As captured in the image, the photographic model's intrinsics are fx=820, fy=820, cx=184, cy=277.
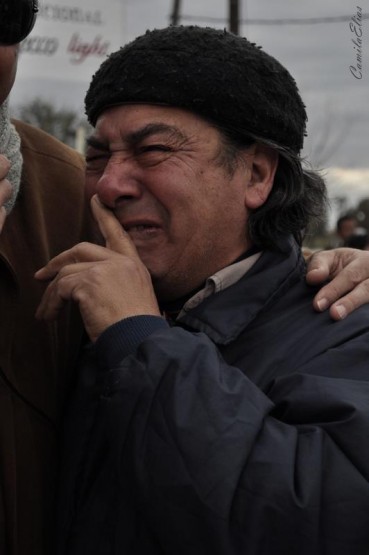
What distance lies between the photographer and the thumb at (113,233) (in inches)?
77.6

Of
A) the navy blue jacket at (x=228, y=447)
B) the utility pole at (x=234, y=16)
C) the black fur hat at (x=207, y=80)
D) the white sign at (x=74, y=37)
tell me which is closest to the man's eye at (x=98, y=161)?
the black fur hat at (x=207, y=80)

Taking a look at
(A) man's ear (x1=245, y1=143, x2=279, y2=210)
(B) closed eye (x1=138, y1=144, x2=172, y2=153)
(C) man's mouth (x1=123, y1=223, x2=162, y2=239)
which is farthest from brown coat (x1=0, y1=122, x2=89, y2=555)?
(A) man's ear (x1=245, y1=143, x2=279, y2=210)

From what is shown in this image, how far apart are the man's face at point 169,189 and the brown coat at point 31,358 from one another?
295mm

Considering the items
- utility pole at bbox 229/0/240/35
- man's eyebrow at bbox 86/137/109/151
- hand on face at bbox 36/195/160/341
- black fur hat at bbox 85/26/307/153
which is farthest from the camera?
utility pole at bbox 229/0/240/35

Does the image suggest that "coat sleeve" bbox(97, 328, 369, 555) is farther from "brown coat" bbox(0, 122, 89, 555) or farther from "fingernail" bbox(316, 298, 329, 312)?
"brown coat" bbox(0, 122, 89, 555)

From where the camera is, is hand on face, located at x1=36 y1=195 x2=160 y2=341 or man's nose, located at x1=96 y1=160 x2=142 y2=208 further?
man's nose, located at x1=96 y1=160 x2=142 y2=208

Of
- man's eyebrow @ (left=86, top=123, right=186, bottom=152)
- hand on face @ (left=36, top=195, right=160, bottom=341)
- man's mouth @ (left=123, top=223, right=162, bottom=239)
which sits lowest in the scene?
hand on face @ (left=36, top=195, right=160, bottom=341)

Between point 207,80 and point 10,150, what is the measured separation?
56cm

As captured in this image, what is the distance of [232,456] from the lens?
1.55m

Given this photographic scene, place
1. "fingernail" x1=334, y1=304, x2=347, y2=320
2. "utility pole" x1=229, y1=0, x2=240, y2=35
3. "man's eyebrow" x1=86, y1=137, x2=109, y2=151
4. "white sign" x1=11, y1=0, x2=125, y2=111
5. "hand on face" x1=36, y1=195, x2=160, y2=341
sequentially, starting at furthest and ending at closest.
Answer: "utility pole" x1=229, y1=0, x2=240, y2=35 → "white sign" x1=11, y1=0, x2=125, y2=111 → "man's eyebrow" x1=86, y1=137, x2=109, y2=151 → "fingernail" x1=334, y1=304, x2=347, y2=320 → "hand on face" x1=36, y1=195, x2=160, y2=341

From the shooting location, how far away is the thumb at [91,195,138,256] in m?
1.97

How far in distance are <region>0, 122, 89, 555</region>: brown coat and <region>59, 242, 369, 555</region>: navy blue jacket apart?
0.68 feet

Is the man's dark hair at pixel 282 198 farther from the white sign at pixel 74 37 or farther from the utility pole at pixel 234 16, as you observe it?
the utility pole at pixel 234 16

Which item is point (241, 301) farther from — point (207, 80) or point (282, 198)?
point (207, 80)
